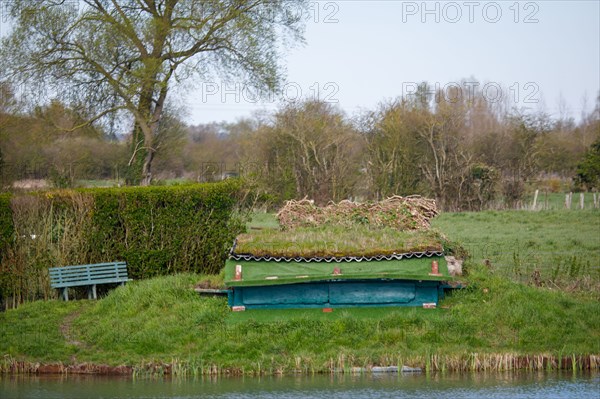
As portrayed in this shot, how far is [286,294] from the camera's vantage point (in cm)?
1753

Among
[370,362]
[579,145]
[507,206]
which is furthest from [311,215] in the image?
[579,145]

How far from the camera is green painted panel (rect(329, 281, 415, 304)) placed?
17422 millimetres

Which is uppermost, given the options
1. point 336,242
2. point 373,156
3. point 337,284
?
point 373,156

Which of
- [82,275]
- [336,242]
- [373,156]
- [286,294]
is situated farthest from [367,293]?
[373,156]

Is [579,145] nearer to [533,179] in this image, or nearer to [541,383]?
[533,179]

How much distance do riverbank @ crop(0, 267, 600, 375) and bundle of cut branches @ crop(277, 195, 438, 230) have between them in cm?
303

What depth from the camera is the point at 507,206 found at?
141 ft

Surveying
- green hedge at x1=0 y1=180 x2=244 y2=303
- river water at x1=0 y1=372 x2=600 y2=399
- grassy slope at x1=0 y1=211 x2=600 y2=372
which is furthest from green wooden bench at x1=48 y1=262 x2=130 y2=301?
river water at x1=0 y1=372 x2=600 y2=399

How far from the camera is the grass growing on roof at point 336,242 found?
17578 millimetres

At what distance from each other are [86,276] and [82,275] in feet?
0.34

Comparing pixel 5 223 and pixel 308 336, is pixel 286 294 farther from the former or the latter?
pixel 5 223

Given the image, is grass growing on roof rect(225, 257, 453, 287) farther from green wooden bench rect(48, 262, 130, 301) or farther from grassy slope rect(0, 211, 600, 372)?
green wooden bench rect(48, 262, 130, 301)

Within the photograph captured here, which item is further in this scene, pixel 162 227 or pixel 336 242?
pixel 162 227

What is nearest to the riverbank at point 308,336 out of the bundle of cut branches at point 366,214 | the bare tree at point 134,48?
the bundle of cut branches at point 366,214
